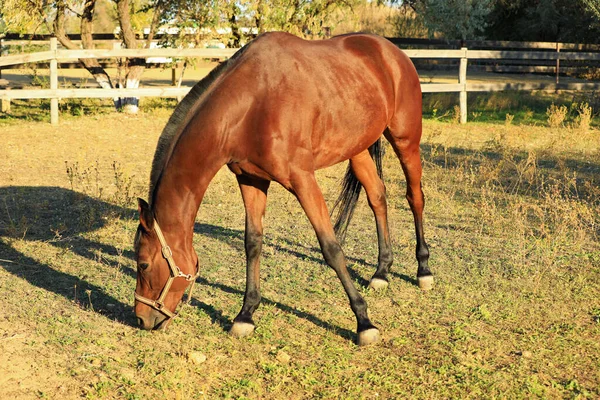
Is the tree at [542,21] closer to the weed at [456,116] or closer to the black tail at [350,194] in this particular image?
the weed at [456,116]

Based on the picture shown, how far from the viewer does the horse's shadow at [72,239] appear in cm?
516

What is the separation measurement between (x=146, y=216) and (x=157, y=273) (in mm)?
385

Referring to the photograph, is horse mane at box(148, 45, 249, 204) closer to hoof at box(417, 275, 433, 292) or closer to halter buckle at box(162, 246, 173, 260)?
halter buckle at box(162, 246, 173, 260)

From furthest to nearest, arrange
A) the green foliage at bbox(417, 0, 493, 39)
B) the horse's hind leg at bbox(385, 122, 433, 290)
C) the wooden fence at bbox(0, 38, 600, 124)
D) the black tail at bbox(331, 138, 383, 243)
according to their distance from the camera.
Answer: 1. the green foliage at bbox(417, 0, 493, 39)
2. the wooden fence at bbox(0, 38, 600, 124)
3. the black tail at bbox(331, 138, 383, 243)
4. the horse's hind leg at bbox(385, 122, 433, 290)

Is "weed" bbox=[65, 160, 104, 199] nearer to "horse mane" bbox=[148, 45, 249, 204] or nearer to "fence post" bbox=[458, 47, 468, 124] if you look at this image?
"horse mane" bbox=[148, 45, 249, 204]

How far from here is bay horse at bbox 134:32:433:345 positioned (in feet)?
14.1

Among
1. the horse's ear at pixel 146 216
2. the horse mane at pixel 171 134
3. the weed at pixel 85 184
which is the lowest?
the weed at pixel 85 184

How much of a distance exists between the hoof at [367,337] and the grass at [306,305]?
0.05 meters

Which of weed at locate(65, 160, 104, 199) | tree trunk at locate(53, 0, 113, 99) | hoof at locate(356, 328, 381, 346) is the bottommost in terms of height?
hoof at locate(356, 328, 381, 346)

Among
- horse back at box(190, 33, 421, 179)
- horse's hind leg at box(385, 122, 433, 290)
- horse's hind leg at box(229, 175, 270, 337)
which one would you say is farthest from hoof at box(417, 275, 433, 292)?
horse's hind leg at box(229, 175, 270, 337)

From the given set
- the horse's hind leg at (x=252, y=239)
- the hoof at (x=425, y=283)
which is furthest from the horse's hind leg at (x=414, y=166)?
the horse's hind leg at (x=252, y=239)

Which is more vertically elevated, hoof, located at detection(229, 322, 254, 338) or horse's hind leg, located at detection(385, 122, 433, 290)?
horse's hind leg, located at detection(385, 122, 433, 290)

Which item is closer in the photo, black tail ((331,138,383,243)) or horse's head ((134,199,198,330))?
horse's head ((134,199,198,330))

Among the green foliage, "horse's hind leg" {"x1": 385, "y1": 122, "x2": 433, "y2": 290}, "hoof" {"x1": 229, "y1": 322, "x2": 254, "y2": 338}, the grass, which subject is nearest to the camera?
the grass
